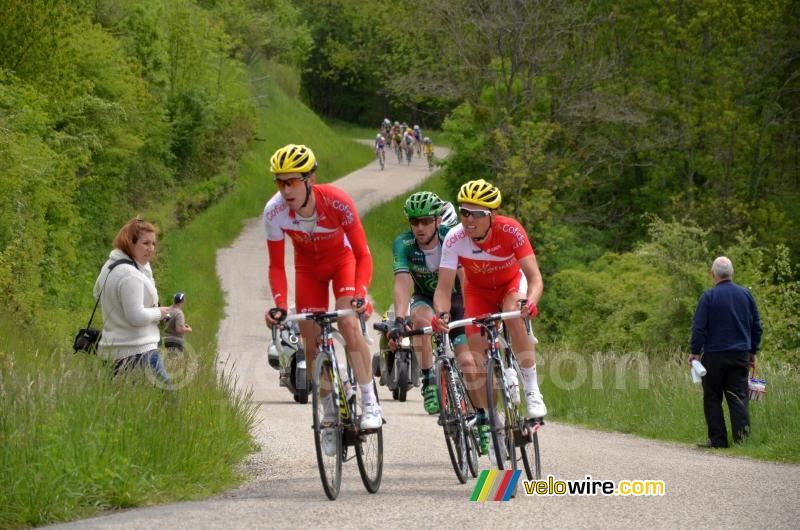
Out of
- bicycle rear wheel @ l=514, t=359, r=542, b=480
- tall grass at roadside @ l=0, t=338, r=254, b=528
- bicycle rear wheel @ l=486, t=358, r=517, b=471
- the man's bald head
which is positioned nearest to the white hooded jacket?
tall grass at roadside @ l=0, t=338, r=254, b=528

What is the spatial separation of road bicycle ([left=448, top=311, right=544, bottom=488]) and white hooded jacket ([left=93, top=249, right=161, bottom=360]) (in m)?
2.42

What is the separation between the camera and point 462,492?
943cm

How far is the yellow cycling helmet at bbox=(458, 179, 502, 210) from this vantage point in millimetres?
10000

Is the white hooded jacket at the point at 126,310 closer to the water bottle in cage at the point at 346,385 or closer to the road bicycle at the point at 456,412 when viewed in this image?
the water bottle in cage at the point at 346,385

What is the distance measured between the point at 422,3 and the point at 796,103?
18156 millimetres

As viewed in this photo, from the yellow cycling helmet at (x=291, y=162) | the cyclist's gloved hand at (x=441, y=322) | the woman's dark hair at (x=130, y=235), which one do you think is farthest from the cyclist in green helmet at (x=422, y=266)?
the woman's dark hair at (x=130, y=235)

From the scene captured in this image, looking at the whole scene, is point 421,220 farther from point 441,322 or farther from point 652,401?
point 652,401

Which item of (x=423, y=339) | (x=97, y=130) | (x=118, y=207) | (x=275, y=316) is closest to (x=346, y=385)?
(x=275, y=316)

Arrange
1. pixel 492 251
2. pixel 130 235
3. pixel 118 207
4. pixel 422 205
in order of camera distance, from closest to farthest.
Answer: pixel 130 235
pixel 492 251
pixel 422 205
pixel 118 207

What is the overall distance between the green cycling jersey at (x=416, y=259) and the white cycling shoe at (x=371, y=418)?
3616 mm

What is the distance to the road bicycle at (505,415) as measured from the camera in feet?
31.4

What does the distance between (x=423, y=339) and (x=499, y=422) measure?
3.98 metres

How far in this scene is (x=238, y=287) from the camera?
40719 millimetres

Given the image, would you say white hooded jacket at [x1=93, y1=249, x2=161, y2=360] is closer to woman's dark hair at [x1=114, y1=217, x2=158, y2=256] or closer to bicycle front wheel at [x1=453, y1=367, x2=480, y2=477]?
woman's dark hair at [x1=114, y1=217, x2=158, y2=256]
